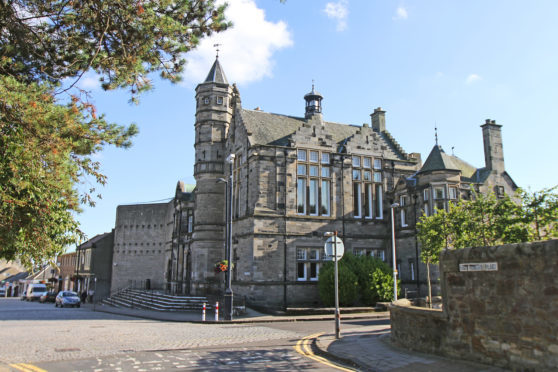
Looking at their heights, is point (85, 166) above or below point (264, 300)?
above

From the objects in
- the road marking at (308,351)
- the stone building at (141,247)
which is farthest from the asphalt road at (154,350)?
the stone building at (141,247)

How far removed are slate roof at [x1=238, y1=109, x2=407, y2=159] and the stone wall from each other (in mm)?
20674

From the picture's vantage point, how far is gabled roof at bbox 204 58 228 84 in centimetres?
3572

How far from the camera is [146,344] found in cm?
1405

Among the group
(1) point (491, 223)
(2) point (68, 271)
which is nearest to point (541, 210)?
(1) point (491, 223)

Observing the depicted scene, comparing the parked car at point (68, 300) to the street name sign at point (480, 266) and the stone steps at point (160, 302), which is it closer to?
the stone steps at point (160, 302)

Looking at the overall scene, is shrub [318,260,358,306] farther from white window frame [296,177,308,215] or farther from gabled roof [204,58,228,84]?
gabled roof [204,58,228,84]

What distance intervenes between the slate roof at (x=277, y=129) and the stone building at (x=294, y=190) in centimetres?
9

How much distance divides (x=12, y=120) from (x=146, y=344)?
31.4 feet

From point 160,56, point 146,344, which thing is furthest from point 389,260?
point 160,56

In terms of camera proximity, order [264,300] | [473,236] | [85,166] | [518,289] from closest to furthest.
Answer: [85,166] < [518,289] < [473,236] < [264,300]

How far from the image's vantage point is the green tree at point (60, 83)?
6.85m

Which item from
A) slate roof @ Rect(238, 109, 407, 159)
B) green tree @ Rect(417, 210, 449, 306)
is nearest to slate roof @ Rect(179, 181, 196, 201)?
slate roof @ Rect(238, 109, 407, 159)

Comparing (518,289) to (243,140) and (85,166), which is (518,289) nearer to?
(85,166)
